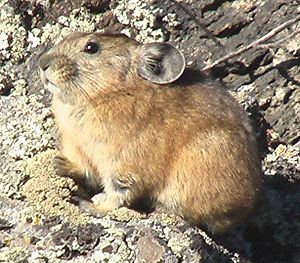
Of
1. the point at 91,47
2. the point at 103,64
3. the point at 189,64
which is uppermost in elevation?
the point at 91,47

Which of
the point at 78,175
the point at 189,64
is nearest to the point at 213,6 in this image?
the point at 189,64

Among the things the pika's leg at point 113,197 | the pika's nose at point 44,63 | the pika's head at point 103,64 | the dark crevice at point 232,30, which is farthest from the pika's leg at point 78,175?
the dark crevice at point 232,30

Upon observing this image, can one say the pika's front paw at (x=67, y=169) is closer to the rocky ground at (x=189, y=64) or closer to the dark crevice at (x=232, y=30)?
the rocky ground at (x=189, y=64)

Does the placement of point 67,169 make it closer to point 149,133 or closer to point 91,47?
point 149,133

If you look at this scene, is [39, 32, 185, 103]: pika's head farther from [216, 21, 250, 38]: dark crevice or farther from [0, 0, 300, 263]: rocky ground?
[216, 21, 250, 38]: dark crevice

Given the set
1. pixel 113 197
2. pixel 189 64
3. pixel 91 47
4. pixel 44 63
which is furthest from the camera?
pixel 189 64

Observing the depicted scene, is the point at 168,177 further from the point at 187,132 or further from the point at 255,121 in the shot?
the point at 255,121
